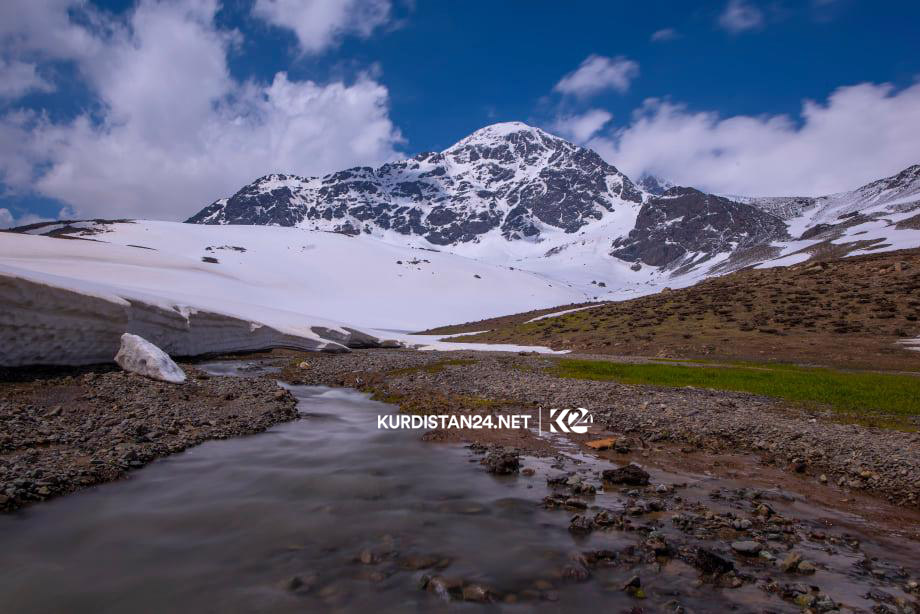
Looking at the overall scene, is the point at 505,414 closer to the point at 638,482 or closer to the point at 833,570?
the point at 638,482

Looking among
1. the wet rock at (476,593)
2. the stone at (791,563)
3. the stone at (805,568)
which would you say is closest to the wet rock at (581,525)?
the wet rock at (476,593)

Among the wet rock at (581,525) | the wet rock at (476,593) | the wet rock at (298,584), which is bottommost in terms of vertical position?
the wet rock at (476,593)

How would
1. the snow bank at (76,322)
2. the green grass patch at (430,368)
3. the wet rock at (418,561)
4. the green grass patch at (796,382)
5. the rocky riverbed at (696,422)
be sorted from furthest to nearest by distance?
the green grass patch at (430,368)
the snow bank at (76,322)
the green grass patch at (796,382)
the rocky riverbed at (696,422)
the wet rock at (418,561)

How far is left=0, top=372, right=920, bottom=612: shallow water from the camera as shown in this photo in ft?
22.1

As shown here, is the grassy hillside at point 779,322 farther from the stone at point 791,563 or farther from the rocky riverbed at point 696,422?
the stone at point 791,563

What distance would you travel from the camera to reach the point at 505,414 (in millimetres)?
19234

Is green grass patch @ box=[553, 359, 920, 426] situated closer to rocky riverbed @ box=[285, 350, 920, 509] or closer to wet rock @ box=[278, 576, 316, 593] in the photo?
rocky riverbed @ box=[285, 350, 920, 509]

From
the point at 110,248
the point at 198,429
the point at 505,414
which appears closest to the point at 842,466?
the point at 505,414

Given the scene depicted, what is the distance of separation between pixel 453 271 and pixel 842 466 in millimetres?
142702

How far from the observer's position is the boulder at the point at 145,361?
865 inches

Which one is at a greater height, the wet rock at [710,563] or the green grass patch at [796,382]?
the green grass patch at [796,382]

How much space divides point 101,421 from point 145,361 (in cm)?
890

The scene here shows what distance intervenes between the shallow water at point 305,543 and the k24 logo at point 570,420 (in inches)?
206

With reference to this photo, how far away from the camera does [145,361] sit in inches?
884
